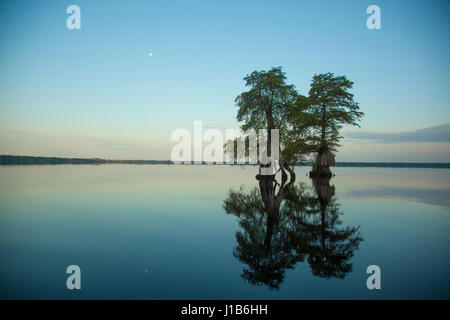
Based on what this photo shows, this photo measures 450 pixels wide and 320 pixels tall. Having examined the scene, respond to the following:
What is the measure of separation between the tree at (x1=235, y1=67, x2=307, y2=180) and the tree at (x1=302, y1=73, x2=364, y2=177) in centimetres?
625

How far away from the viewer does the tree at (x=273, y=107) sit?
3156 cm

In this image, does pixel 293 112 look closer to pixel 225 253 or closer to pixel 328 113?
pixel 328 113

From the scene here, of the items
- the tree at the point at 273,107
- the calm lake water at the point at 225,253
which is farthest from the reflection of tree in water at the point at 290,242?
the tree at the point at 273,107

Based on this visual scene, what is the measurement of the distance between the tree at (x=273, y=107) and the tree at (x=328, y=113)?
625 cm

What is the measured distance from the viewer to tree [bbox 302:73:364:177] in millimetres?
36906

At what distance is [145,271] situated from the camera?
240 inches

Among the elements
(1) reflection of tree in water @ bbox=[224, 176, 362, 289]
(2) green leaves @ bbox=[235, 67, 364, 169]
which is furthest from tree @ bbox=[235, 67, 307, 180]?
(1) reflection of tree in water @ bbox=[224, 176, 362, 289]

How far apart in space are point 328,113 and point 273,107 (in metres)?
11.2

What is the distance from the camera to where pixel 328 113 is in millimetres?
37719

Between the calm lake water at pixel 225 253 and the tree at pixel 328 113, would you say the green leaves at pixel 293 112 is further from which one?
the calm lake water at pixel 225 253

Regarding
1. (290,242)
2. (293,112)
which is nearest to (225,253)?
(290,242)

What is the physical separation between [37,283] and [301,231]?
856 cm
